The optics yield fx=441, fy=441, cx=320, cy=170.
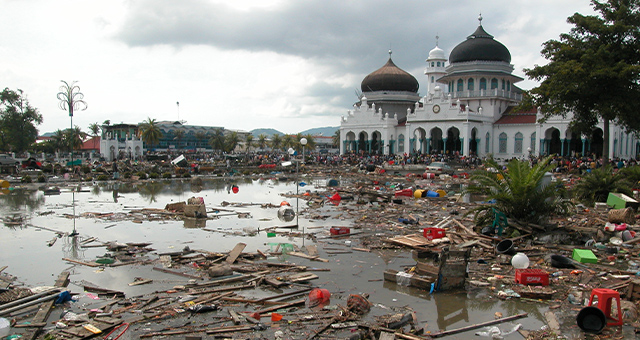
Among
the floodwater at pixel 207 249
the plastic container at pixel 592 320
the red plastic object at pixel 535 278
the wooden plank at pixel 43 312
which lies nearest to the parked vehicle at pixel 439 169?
the floodwater at pixel 207 249

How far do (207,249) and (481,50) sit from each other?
5220cm

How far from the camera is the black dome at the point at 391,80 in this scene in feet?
213

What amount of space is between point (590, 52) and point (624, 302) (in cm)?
2255

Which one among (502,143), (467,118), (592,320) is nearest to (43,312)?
(592,320)

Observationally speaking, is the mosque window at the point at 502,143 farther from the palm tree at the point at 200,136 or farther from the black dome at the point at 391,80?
the palm tree at the point at 200,136

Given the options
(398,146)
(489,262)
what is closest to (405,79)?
(398,146)

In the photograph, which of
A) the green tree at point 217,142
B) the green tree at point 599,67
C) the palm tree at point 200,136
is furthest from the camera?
the palm tree at point 200,136

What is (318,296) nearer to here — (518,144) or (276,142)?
(518,144)

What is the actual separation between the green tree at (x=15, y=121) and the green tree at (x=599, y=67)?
62.6 metres

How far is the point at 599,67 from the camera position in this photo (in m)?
24.3

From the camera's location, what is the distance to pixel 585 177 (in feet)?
62.7

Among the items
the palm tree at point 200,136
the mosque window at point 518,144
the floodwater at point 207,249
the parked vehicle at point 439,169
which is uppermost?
the palm tree at point 200,136

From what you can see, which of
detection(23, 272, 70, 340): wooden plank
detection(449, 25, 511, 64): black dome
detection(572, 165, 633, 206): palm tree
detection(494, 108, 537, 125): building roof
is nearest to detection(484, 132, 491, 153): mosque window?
detection(494, 108, 537, 125): building roof

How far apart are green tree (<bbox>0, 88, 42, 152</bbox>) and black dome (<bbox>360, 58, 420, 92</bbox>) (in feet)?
157
